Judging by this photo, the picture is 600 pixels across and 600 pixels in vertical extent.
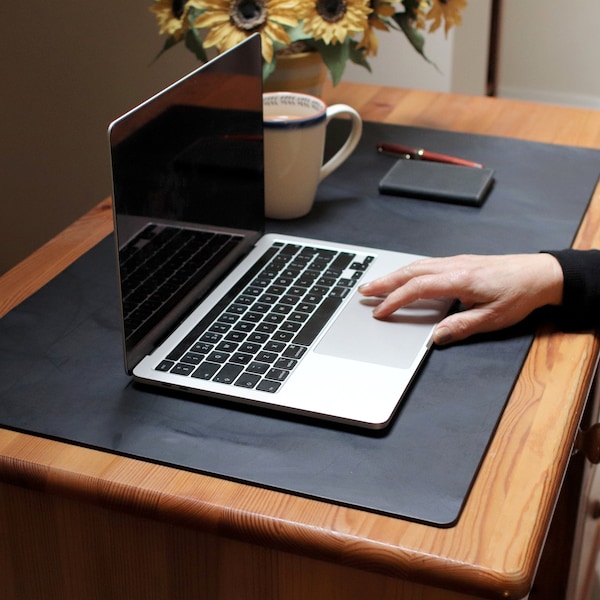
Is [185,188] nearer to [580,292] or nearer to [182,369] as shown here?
[182,369]

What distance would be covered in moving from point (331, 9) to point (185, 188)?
458 mm

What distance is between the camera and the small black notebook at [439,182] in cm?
116

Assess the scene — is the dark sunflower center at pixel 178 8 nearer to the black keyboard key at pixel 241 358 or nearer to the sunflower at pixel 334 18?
the sunflower at pixel 334 18

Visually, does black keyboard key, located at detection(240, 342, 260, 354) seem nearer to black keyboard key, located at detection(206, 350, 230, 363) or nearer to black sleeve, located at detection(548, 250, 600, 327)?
black keyboard key, located at detection(206, 350, 230, 363)

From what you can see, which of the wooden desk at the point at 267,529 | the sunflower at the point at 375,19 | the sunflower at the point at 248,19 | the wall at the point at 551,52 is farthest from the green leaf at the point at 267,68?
the wall at the point at 551,52

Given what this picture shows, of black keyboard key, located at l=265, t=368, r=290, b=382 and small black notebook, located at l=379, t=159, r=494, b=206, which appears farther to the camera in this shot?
small black notebook, located at l=379, t=159, r=494, b=206

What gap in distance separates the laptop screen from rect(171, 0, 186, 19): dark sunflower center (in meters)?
0.31

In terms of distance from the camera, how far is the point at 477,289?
88cm

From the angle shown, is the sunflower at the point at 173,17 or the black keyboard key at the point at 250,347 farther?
the sunflower at the point at 173,17

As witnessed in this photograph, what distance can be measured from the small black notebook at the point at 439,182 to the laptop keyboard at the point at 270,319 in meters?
0.21

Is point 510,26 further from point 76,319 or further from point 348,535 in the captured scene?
point 348,535

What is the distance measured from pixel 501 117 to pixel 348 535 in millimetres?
969

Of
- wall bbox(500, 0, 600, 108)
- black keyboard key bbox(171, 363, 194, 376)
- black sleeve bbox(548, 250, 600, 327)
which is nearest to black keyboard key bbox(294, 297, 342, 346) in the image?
black keyboard key bbox(171, 363, 194, 376)

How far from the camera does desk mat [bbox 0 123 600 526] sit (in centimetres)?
69
